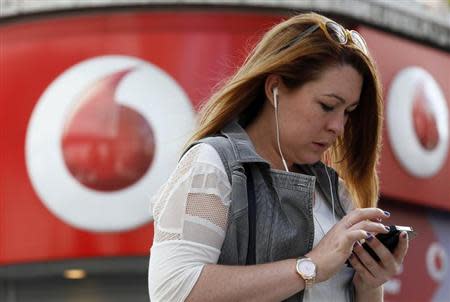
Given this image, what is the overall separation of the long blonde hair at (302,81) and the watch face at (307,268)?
40 centimetres

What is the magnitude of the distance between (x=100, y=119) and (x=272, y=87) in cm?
870

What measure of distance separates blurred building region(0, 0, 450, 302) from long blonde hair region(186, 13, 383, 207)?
26.5 feet

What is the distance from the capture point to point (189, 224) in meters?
2.28

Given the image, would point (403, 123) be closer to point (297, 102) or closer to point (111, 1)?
point (111, 1)

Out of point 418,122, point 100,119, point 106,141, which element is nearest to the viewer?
point 106,141

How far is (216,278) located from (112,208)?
873cm

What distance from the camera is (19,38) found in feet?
37.9

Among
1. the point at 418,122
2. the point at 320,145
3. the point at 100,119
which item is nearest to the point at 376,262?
the point at 320,145

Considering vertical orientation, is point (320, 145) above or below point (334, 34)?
below

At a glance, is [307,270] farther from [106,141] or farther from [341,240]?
[106,141]

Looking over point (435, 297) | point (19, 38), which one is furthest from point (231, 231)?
point (435, 297)

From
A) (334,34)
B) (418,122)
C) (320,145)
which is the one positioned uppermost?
(334,34)

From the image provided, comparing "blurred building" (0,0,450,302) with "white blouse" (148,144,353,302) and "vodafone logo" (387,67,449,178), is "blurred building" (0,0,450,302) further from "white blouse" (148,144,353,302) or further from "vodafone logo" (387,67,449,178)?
"white blouse" (148,144,353,302)

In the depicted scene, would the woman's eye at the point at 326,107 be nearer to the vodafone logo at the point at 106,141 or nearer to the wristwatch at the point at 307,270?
the wristwatch at the point at 307,270
